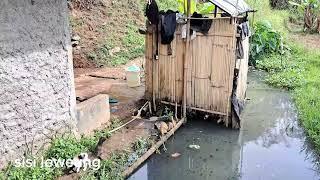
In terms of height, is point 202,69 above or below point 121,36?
below

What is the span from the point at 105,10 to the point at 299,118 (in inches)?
328

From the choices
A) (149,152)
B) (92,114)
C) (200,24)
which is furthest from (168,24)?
(149,152)

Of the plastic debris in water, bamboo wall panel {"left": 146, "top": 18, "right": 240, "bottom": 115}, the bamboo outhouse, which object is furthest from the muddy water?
bamboo wall panel {"left": 146, "top": 18, "right": 240, "bottom": 115}

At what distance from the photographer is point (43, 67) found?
486 centimetres

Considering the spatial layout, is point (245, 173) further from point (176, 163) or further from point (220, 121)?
point (220, 121)

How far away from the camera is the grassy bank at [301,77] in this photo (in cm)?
700

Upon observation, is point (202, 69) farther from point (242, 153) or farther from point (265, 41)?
point (265, 41)

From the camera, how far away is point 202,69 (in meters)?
6.79

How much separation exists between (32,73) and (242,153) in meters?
3.84

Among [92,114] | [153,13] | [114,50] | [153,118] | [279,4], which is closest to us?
[92,114]

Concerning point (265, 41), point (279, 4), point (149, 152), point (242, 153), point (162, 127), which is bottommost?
point (242, 153)

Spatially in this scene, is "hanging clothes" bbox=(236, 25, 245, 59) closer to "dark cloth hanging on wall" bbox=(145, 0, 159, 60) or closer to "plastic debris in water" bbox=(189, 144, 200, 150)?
"dark cloth hanging on wall" bbox=(145, 0, 159, 60)

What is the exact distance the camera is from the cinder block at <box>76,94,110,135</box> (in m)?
5.79

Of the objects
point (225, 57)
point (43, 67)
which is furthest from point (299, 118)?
point (43, 67)
